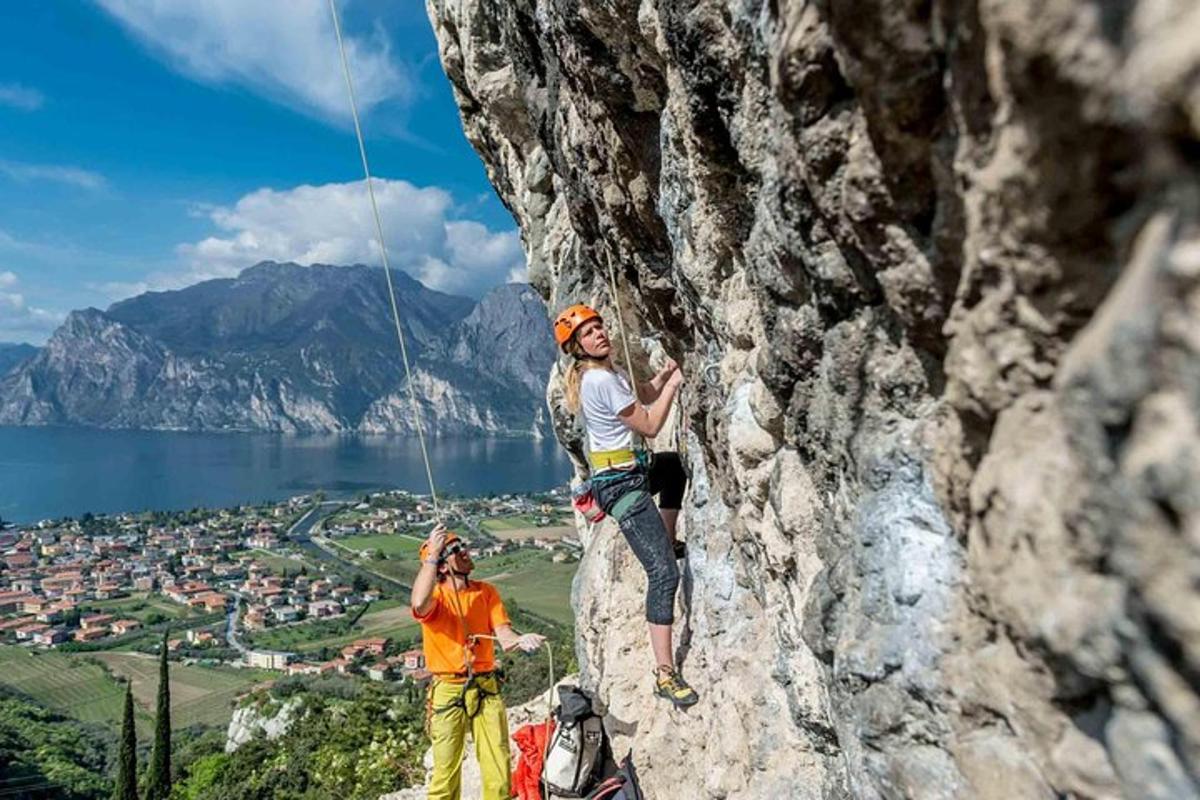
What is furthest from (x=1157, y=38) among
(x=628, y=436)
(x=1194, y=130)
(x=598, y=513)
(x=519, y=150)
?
(x=519, y=150)

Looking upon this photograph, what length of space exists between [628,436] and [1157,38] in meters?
4.32

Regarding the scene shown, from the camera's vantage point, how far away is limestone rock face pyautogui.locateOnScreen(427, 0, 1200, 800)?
54.6 inches

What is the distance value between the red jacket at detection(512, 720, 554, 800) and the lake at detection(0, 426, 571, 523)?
331 feet

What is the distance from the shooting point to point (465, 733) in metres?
5.93

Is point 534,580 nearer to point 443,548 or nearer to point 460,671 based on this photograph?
point 460,671

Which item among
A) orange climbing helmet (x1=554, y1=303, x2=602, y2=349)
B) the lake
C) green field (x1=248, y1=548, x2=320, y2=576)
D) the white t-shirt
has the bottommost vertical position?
green field (x1=248, y1=548, x2=320, y2=576)

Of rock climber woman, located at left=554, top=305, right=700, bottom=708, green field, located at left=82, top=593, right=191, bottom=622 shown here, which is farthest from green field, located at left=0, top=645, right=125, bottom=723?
rock climber woman, located at left=554, top=305, right=700, bottom=708

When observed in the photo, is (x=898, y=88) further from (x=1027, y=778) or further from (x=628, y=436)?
(x=628, y=436)

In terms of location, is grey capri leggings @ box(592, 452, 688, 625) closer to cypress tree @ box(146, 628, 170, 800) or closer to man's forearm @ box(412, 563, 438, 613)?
man's forearm @ box(412, 563, 438, 613)

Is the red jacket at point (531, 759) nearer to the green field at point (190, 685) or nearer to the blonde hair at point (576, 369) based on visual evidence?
the blonde hair at point (576, 369)

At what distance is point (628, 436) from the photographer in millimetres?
5406

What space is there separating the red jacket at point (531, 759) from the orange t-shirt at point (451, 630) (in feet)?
3.25

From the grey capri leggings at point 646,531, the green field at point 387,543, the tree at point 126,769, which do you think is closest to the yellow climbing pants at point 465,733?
the grey capri leggings at point 646,531

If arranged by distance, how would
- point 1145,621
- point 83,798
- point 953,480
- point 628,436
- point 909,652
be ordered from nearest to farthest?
point 1145,621 < point 953,480 < point 909,652 < point 628,436 < point 83,798
